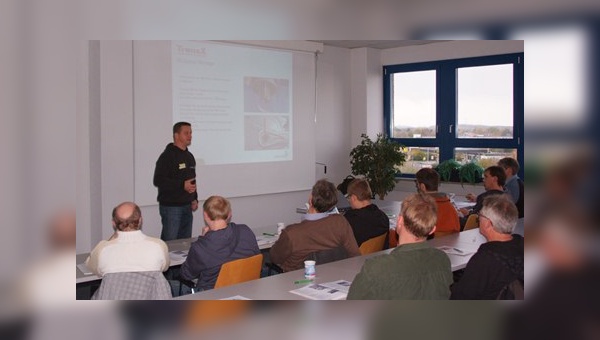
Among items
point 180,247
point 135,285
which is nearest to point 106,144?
point 180,247

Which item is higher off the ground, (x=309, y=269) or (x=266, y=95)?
(x=266, y=95)

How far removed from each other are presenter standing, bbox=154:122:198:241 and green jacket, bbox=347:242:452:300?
11.0ft

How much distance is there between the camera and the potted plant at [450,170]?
27.7ft

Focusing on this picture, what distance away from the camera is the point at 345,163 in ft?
30.7

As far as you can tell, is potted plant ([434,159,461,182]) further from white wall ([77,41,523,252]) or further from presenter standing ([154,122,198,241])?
presenter standing ([154,122,198,241])

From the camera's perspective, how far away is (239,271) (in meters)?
3.25

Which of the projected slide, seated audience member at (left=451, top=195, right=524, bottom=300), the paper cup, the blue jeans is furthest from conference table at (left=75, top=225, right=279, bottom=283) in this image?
the projected slide

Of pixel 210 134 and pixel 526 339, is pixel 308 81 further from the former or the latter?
pixel 526 339

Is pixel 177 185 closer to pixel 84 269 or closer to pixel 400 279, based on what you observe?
pixel 84 269

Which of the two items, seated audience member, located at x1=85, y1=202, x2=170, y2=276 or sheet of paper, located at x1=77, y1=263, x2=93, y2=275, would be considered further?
sheet of paper, located at x1=77, y1=263, x2=93, y2=275

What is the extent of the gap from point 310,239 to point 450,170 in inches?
211

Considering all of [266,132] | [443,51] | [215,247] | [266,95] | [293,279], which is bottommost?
[293,279]

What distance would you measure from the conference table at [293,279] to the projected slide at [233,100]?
3.77m

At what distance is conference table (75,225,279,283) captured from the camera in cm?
317
